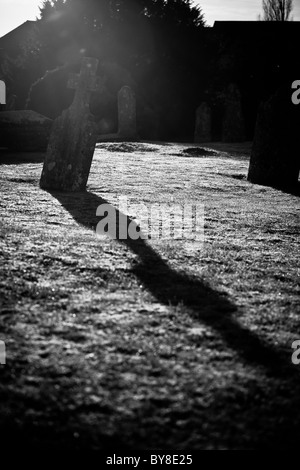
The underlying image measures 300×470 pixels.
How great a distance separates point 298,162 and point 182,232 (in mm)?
3940

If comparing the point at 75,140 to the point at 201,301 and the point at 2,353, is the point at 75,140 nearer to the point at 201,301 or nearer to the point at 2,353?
the point at 201,301

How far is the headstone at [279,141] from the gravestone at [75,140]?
2.90 metres

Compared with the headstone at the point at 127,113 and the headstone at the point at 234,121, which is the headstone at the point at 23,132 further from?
the headstone at the point at 234,121

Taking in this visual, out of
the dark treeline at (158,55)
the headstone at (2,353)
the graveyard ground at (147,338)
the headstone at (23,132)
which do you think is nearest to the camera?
the graveyard ground at (147,338)

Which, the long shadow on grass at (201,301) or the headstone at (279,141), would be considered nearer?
the long shadow on grass at (201,301)

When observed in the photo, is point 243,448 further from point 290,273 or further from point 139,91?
point 139,91

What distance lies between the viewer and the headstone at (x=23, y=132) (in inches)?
414

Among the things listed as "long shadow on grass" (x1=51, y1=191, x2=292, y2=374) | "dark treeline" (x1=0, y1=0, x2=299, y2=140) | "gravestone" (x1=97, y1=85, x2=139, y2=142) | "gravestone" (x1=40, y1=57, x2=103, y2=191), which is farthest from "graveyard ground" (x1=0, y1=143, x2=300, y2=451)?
"dark treeline" (x1=0, y1=0, x2=299, y2=140)

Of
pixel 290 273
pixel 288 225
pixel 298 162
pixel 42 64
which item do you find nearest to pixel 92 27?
pixel 42 64

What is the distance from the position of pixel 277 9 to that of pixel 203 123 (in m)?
21.2

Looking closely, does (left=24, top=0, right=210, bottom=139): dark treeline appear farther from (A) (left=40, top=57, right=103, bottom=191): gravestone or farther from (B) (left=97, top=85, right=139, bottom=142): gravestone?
(A) (left=40, top=57, right=103, bottom=191): gravestone

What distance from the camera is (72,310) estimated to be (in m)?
2.00

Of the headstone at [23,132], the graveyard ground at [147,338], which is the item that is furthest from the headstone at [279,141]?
the headstone at [23,132]

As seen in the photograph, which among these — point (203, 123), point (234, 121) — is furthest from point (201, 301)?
point (203, 123)
